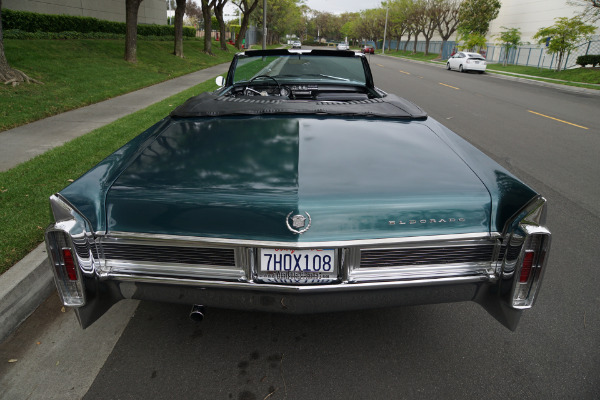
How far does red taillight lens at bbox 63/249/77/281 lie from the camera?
6.60 ft

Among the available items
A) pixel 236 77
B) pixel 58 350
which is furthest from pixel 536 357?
pixel 236 77

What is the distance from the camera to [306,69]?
446 centimetres

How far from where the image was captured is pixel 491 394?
85.1 inches

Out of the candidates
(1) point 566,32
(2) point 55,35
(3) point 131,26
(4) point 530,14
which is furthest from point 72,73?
(4) point 530,14

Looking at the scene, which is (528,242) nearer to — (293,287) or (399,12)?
(293,287)

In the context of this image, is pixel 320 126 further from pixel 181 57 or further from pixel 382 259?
pixel 181 57

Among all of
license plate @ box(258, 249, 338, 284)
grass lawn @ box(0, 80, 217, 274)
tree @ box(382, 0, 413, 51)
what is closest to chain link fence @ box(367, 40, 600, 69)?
tree @ box(382, 0, 413, 51)

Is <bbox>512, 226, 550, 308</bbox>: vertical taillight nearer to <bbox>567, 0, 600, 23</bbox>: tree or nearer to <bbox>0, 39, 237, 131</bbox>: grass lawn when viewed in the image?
<bbox>0, 39, 237, 131</bbox>: grass lawn

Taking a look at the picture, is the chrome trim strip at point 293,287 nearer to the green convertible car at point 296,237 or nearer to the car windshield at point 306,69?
the green convertible car at point 296,237

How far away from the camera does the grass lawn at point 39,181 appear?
11.1 feet

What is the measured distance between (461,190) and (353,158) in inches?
22.8

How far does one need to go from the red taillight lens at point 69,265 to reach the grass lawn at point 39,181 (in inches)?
52.0

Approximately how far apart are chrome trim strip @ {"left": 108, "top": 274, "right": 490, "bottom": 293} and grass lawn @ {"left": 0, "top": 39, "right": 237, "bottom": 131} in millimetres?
6706

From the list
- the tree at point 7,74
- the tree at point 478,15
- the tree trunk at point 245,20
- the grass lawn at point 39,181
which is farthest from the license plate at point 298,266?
the tree at point 478,15
